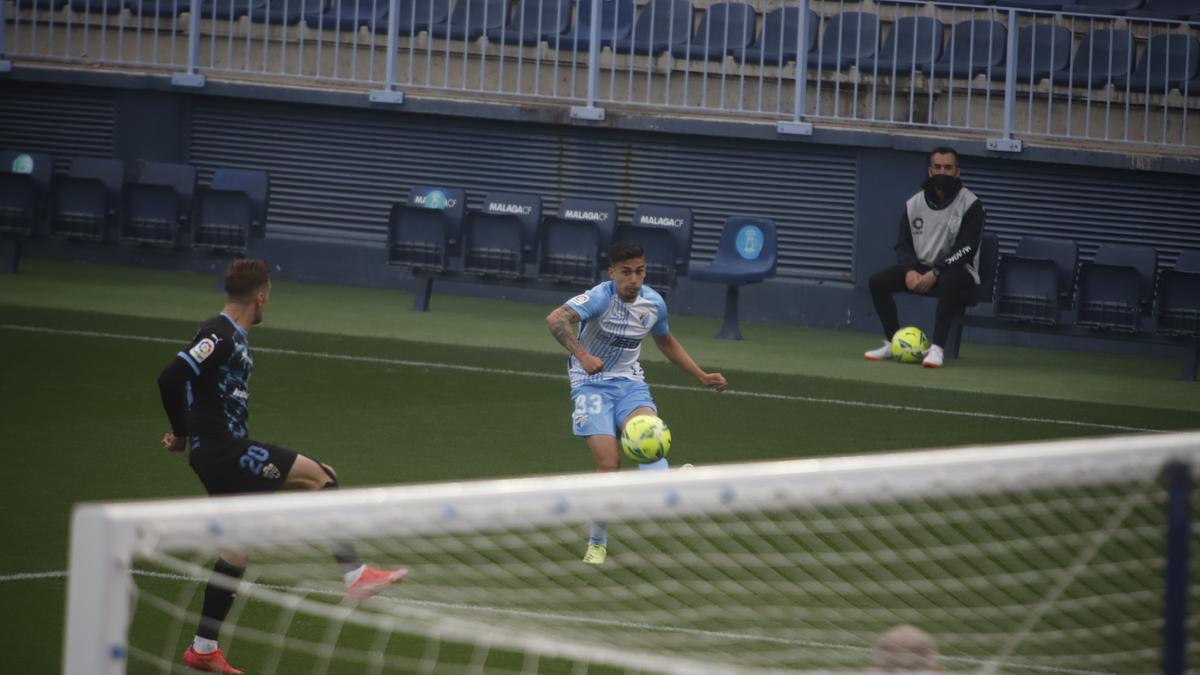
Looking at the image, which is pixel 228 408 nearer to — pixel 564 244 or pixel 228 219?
pixel 564 244

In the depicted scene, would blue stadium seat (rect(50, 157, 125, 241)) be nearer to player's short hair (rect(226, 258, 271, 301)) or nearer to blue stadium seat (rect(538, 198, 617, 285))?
blue stadium seat (rect(538, 198, 617, 285))

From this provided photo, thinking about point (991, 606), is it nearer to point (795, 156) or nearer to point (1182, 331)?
point (1182, 331)

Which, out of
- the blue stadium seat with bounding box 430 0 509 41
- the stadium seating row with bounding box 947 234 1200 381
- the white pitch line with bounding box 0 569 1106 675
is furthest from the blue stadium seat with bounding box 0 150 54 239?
Result: the white pitch line with bounding box 0 569 1106 675

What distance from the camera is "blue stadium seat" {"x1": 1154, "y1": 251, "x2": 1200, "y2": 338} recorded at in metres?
16.5

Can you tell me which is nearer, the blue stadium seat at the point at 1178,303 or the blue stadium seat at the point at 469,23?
the blue stadium seat at the point at 1178,303

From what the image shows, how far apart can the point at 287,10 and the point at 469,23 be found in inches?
86.3

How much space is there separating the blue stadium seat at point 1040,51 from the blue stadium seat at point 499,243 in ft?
17.6

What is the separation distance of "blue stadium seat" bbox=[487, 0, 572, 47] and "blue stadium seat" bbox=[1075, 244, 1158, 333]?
6909 mm

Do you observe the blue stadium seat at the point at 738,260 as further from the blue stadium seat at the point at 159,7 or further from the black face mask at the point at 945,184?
the blue stadium seat at the point at 159,7

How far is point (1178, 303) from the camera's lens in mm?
16672

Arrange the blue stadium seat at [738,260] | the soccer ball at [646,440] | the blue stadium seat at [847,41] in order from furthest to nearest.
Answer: the blue stadium seat at [847,41] < the blue stadium seat at [738,260] < the soccer ball at [646,440]

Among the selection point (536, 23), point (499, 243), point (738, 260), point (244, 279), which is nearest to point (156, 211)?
point (499, 243)

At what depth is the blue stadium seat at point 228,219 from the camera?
19438 millimetres

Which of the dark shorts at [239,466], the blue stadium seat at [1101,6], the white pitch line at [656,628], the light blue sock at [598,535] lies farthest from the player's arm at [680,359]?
the blue stadium seat at [1101,6]
